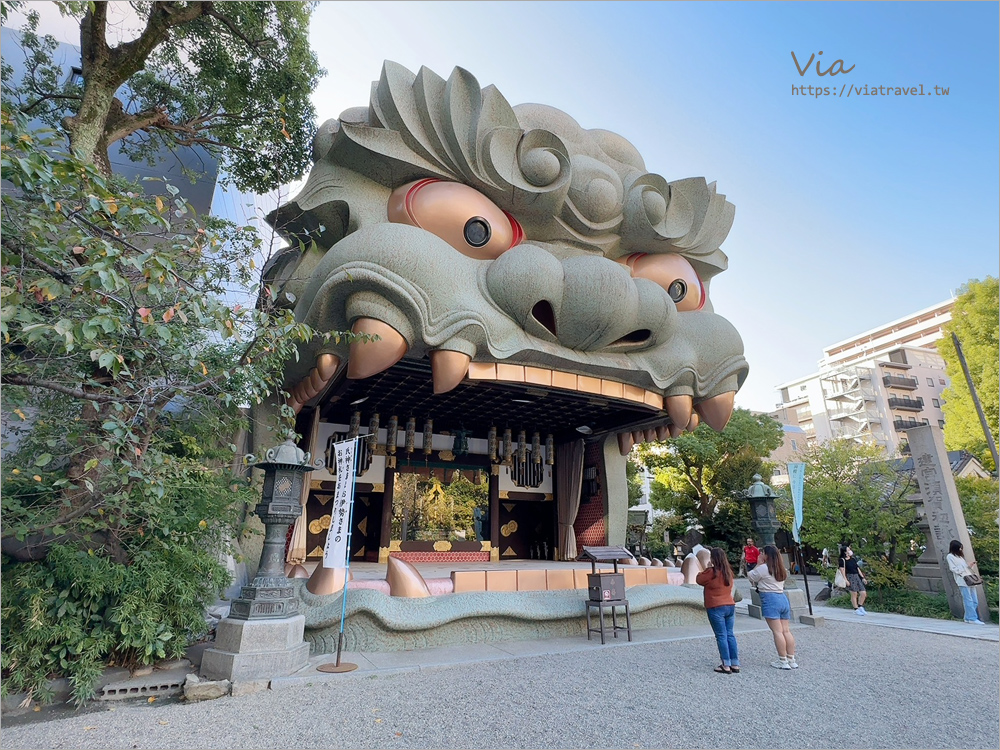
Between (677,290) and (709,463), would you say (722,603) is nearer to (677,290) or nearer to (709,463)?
(677,290)

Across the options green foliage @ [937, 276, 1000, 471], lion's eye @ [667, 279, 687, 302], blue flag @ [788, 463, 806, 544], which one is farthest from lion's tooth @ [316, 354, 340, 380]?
green foliage @ [937, 276, 1000, 471]

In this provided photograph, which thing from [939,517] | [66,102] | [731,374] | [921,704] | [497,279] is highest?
[66,102]

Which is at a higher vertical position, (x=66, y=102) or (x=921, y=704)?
(x=66, y=102)

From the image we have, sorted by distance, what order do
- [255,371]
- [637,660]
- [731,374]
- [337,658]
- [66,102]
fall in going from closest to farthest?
[255,371] < [337,658] < [637,660] < [66,102] < [731,374]

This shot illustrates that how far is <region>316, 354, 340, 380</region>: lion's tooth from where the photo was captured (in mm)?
8031

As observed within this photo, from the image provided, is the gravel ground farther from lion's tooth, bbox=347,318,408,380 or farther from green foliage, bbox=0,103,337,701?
lion's tooth, bbox=347,318,408,380

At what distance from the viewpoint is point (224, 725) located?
444 cm

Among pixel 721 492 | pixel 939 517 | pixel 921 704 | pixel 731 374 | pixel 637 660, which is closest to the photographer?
pixel 921 704

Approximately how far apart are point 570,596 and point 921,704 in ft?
15.0

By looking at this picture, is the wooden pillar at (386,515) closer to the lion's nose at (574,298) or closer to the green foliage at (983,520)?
the lion's nose at (574,298)

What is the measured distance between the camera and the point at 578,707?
16.0 ft

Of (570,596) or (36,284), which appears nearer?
(36,284)

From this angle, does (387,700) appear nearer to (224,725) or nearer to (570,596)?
(224,725)

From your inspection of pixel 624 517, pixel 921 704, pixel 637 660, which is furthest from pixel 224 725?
pixel 624 517
